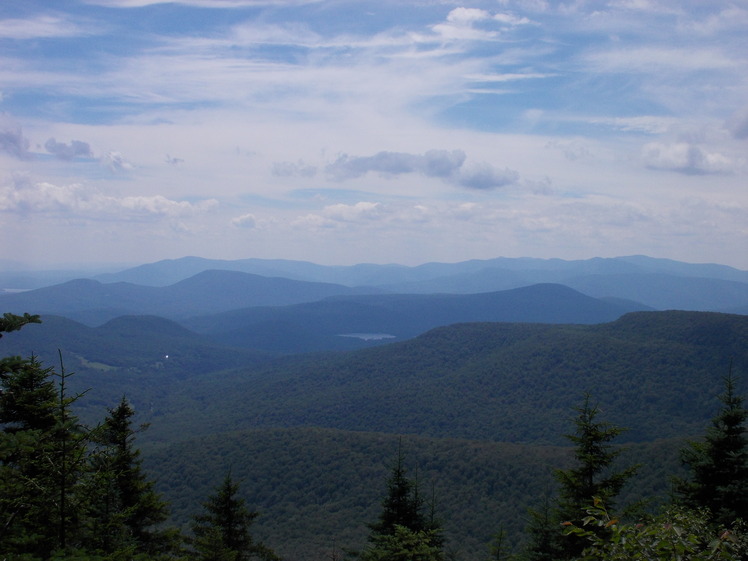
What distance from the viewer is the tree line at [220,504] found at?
20.5 ft

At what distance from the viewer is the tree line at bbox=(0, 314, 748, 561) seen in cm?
624

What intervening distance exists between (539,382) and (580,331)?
107ft

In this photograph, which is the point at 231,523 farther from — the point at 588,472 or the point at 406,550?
the point at 588,472

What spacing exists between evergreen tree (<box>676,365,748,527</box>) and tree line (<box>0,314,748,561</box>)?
0.03m

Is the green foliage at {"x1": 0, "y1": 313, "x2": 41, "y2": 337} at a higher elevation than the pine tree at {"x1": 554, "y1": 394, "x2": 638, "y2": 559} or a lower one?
higher

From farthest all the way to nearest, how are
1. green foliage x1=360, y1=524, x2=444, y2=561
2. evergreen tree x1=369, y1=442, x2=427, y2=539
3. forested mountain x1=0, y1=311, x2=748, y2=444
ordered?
forested mountain x1=0, y1=311, x2=748, y2=444, evergreen tree x1=369, y1=442, x2=427, y2=539, green foliage x1=360, y1=524, x2=444, y2=561

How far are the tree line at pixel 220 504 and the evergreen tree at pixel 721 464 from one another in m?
0.03

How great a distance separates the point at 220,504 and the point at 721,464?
1801cm

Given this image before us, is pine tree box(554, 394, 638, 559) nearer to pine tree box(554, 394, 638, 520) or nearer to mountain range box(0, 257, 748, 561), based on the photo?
pine tree box(554, 394, 638, 520)

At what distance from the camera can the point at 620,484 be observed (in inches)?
536

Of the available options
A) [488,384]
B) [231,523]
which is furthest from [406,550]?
[488,384]

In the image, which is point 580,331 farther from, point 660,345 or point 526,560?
point 526,560

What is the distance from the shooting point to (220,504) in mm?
19078

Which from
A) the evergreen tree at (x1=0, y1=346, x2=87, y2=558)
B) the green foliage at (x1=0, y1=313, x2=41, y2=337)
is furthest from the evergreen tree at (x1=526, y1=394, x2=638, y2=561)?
the green foliage at (x1=0, y1=313, x2=41, y2=337)
